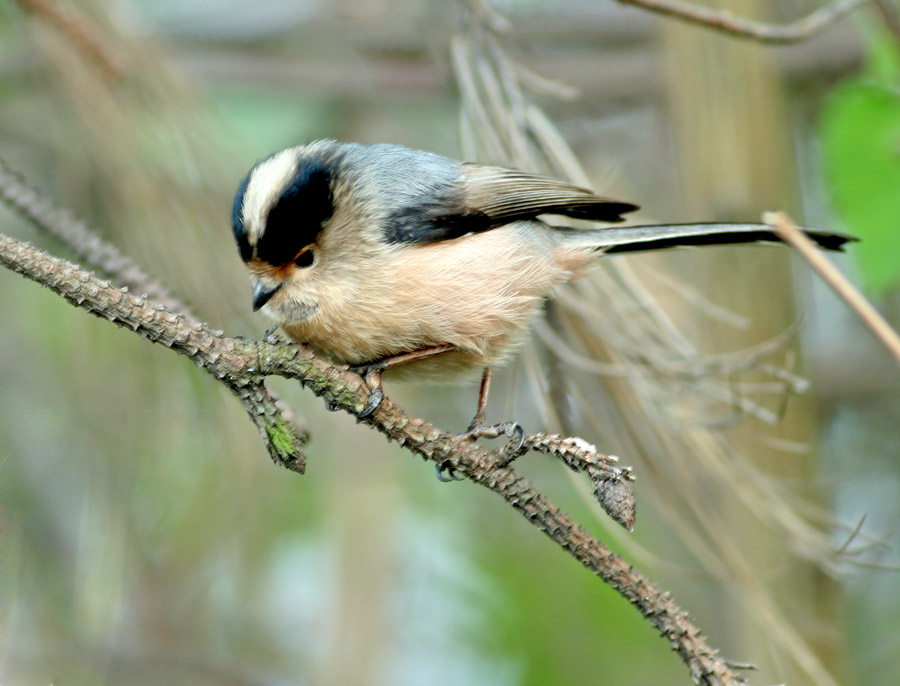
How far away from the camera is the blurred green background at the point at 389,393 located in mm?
2375

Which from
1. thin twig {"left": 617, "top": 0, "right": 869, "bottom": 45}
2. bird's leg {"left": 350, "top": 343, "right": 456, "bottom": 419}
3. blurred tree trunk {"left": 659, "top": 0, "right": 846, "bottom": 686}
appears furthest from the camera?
blurred tree trunk {"left": 659, "top": 0, "right": 846, "bottom": 686}

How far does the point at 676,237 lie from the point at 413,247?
0.73m

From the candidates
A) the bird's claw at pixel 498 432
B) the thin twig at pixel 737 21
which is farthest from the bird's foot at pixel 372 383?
the thin twig at pixel 737 21

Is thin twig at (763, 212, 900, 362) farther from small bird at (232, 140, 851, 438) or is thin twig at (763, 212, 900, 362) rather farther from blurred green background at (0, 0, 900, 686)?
blurred green background at (0, 0, 900, 686)

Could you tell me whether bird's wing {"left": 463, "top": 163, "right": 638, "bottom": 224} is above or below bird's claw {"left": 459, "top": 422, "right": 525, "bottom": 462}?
above

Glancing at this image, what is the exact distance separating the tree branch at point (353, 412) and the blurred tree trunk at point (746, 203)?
1.59m

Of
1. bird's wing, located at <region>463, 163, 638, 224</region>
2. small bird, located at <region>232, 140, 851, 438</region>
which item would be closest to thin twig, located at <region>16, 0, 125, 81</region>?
small bird, located at <region>232, 140, 851, 438</region>

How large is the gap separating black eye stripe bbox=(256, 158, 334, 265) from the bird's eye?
0.07 feet

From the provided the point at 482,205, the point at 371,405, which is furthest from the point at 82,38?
the point at 371,405

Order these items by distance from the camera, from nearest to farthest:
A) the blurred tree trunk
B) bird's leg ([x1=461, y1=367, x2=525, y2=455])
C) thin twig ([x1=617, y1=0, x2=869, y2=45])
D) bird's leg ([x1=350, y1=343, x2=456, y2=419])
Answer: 1. bird's leg ([x1=461, y1=367, x2=525, y2=455])
2. bird's leg ([x1=350, y1=343, x2=456, y2=419])
3. thin twig ([x1=617, y1=0, x2=869, y2=45])
4. the blurred tree trunk

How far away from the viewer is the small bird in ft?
7.75

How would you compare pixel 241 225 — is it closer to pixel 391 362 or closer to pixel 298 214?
pixel 298 214

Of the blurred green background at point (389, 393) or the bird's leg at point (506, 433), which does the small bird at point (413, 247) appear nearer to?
the blurred green background at point (389, 393)

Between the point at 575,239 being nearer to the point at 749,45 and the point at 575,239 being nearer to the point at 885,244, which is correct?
the point at 885,244
